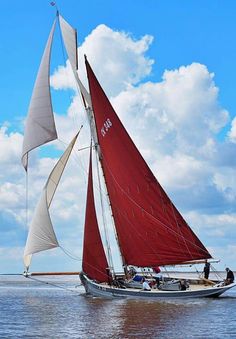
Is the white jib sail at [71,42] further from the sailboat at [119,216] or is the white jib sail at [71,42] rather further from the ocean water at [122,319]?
the ocean water at [122,319]

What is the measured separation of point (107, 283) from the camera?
152 ft

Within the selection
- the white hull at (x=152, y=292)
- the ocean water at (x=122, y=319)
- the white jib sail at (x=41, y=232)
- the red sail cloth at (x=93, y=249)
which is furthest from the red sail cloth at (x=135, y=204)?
the white jib sail at (x=41, y=232)

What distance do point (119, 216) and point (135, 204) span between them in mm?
1611

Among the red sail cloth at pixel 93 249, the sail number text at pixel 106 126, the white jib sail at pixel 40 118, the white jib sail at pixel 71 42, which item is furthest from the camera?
the white jib sail at pixel 71 42

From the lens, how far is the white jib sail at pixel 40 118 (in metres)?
42.8

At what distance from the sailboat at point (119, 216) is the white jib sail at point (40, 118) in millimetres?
84

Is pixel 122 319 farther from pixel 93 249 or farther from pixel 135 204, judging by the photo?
pixel 135 204

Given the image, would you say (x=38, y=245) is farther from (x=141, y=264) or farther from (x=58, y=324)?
(x=58, y=324)

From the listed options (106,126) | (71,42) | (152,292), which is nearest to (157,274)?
(152,292)

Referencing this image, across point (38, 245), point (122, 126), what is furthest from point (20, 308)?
point (122, 126)

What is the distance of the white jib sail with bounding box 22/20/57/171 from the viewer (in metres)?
42.8

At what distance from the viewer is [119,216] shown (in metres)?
46.8

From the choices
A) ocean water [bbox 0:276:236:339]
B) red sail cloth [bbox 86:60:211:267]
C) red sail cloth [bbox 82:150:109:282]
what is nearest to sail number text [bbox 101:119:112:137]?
red sail cloth [bbox 86:60:211:267]

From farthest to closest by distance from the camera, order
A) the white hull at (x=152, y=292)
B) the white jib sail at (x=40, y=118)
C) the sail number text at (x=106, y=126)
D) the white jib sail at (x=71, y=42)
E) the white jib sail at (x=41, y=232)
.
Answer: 1. the white jib sail at (x=71, y=42)
2. the sail number text at (x=106, y=126)
3. the white jib sail at (x=41, y=232)
4. the white jib sail at (x=40, y=118)
5. the white hull at (x=152, y=292)
